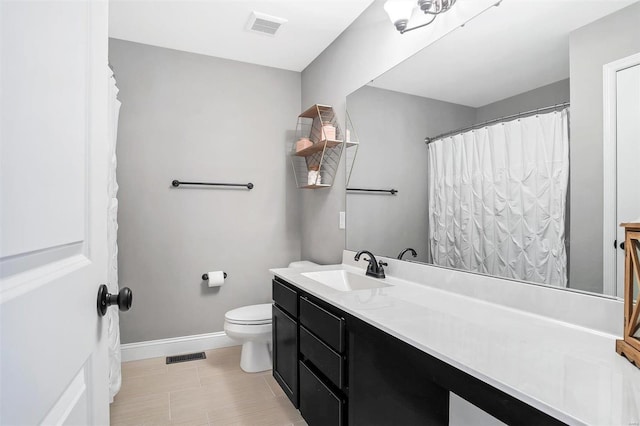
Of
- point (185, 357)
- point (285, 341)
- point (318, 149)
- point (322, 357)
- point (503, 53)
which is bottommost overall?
point (185, 357)

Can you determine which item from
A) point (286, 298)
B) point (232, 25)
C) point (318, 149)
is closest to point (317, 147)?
point (318, 149)

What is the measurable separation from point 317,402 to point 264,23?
96.4 inches

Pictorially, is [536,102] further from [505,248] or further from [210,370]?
[210,370]

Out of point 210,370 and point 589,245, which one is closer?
point 589,245

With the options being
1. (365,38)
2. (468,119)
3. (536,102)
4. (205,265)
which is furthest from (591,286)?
(205,265)

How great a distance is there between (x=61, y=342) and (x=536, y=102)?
62.5 inches

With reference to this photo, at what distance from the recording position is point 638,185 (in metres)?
1.04

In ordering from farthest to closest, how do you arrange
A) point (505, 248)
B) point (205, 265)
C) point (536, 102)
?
point (205, 265), point (505, 248), point (536, 102)

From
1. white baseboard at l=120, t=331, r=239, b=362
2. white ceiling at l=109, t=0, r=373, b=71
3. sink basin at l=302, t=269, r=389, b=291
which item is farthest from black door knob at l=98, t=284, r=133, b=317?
white baseboard at l=120, t=331, r=239, b=362

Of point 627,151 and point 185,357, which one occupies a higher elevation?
point 627,151

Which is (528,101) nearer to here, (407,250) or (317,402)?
(407,250)

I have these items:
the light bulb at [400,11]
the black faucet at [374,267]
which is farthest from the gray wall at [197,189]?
the light bulb at [400,11]

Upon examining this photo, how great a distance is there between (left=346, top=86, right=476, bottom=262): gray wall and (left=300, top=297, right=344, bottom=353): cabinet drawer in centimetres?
65

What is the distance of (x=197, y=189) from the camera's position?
9.84 ft
